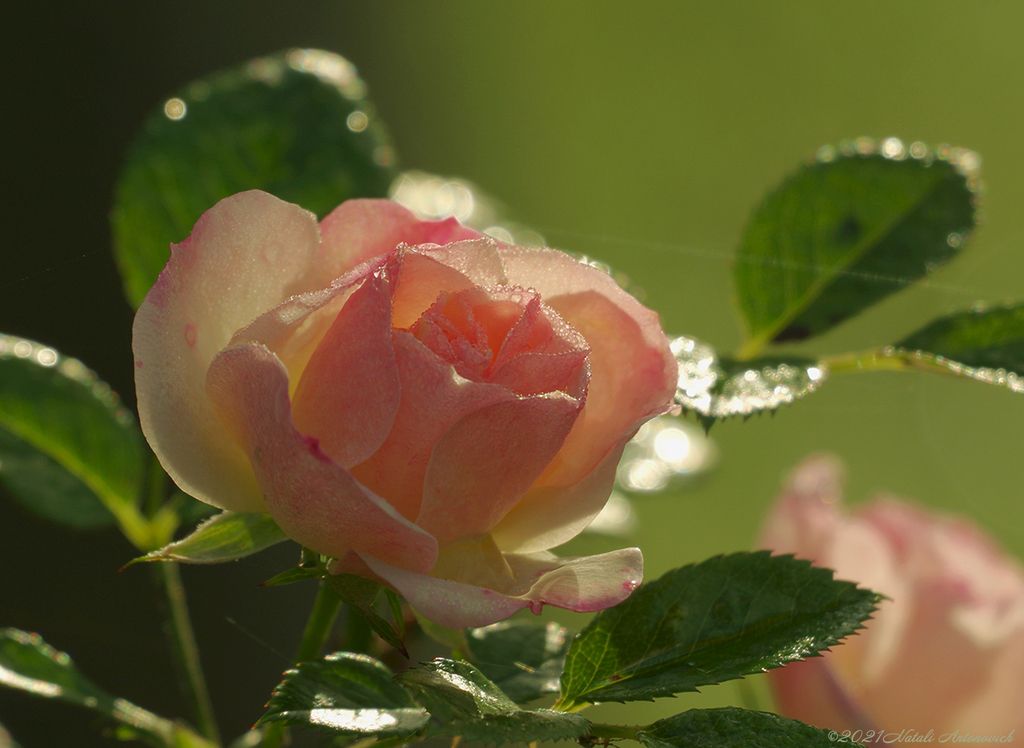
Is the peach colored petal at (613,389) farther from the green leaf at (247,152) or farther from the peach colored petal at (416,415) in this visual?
the green leaf at (247,152)

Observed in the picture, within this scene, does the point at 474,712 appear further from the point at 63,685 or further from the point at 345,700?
the point at 63,685

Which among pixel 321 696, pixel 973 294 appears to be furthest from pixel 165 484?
pixel 973 294

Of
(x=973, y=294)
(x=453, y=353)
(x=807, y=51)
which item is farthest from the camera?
(x=807, y=51)

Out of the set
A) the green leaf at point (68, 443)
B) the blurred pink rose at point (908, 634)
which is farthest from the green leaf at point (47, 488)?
the blurred pink rose at point (908, 634)

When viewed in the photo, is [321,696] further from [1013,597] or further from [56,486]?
[1013,597]

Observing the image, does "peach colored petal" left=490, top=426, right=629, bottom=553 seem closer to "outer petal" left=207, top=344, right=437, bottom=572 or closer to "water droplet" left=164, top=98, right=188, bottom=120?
"outer petal" left=207, top=344, right=437, bottom=572
